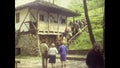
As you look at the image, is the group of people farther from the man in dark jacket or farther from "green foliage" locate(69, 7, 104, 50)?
the man in dark jacket

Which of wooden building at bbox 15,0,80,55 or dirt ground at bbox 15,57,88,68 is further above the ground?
wooden building at bbox 15,0,80,55

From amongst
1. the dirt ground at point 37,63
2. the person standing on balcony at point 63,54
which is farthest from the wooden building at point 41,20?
the dirt ground at point 37,63

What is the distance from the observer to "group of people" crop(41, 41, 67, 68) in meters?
2.64

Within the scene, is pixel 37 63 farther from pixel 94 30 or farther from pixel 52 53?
pixel 94 30

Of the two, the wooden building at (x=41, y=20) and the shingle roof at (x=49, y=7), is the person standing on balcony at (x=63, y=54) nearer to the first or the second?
the wooden building at (x=41, y=20)

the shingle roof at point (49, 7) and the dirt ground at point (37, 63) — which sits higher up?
the shingle roof at point (49, 7)

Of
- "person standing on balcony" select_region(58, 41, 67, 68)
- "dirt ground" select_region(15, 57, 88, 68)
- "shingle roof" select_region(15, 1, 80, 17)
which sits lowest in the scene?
"dirt ground" select_region(15, 57, 88, 68)

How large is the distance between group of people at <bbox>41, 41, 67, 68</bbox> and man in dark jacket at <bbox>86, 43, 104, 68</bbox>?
12.3 inches

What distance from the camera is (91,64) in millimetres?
2639

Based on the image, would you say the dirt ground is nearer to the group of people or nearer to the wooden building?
the group of people

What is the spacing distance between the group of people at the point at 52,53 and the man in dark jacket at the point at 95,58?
31cm

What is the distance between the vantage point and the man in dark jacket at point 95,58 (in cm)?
263

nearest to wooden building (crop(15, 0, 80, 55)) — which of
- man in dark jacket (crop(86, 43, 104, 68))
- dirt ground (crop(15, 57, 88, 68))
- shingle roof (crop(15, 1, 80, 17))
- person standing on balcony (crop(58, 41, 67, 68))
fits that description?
shingle roof (crop(15, 1, 80, 17))
